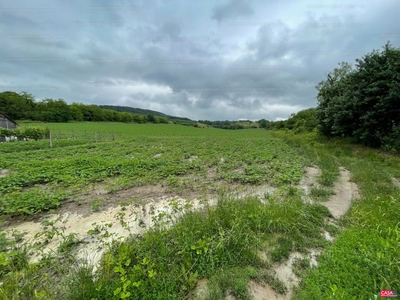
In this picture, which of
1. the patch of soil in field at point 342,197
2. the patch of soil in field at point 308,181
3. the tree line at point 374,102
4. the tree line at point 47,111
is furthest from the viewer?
the tree line at point 47,111

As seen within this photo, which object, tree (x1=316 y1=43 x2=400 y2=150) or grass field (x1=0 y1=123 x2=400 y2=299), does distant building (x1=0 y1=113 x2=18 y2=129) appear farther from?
tree (x1=316 y1=43 x2=400 y2=150)

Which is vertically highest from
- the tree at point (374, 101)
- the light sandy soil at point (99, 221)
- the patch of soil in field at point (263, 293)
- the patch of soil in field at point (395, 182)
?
the tree at point (374, 101)

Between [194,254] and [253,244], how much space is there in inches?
41.1

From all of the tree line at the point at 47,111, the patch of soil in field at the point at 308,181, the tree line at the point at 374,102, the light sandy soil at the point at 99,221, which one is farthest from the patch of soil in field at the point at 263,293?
the tree line at the point at 47,111

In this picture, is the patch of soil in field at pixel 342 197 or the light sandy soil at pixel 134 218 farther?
the patch of soil in field at pixel 342 197

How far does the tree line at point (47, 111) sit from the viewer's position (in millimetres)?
54188

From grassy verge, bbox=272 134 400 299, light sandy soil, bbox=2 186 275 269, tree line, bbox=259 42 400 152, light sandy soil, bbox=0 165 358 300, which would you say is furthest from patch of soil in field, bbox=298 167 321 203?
tree line, bbox=259 42 400 152

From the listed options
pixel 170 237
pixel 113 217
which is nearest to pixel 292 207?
pixel 170 237

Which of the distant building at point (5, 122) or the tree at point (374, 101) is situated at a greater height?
the tree at point (374, 101)

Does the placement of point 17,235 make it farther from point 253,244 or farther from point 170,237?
point 253,244

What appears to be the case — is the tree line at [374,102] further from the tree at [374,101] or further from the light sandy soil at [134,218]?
the light sandy soil at [134,218]

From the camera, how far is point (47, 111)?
61625 mm

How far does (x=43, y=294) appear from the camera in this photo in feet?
6.32

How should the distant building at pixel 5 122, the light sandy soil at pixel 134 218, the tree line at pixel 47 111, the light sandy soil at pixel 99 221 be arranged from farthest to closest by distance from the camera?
the tree line at pixel 47 111 → the distant building at pixel 5 122 → the light sandy soil at pixel 99 221 → the light sandy soil at pixel 134 218
